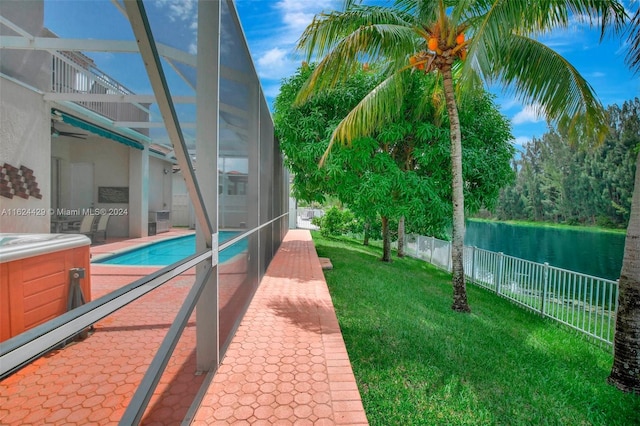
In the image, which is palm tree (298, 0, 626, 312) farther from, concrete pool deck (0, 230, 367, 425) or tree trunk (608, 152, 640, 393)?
concrete pool deck (0, 230, 367, 425)

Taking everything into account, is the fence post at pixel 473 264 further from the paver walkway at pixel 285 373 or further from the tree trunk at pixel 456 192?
the paver walkway at pixel 285 373

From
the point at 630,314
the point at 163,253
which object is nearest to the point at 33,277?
the point at 163,253

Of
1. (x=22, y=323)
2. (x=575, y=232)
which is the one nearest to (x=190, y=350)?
(x=22, y=323)

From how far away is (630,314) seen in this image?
3.28 metres

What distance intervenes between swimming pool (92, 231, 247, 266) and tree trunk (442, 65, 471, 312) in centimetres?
384

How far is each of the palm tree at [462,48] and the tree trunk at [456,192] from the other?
2 cm

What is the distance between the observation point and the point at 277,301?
5.03m

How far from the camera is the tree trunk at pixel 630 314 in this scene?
3.24 meters

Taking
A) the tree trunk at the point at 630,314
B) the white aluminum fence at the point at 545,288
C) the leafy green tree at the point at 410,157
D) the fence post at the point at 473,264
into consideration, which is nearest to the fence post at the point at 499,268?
the white aluminum fence at the point at 545,288

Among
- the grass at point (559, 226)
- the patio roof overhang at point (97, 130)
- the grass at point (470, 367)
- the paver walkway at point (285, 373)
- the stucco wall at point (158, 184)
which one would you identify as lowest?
the grass at point (559, 226)

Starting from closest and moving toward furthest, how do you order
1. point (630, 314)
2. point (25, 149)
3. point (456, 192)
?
1. point (25, 149)
2. point (630, 314)
3. point (456, 192)

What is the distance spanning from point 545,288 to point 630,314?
259cm

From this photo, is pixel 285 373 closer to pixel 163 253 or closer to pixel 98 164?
pixel 163 253

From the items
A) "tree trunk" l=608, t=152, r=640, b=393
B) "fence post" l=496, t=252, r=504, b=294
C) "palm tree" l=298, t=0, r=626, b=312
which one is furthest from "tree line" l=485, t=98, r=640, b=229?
"tree trunk" l=608, t=152, r=640, b=393
